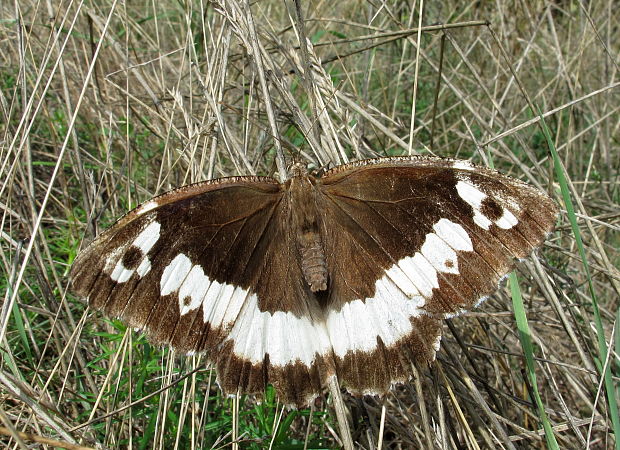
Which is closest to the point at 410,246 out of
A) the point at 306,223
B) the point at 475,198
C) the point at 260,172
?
the point at 475,198

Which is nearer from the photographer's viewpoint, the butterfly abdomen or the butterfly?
the butterfly

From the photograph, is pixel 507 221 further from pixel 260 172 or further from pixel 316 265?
pixel 260 172

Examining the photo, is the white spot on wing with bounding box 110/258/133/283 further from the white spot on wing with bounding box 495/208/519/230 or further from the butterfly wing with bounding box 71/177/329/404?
the white spot on wing with bounding box 495/208/519/230

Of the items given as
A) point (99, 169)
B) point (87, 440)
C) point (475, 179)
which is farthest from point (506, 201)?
point (99, 169)

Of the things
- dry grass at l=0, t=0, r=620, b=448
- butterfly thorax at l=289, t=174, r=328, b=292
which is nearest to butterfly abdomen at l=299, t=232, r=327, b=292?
butterfly thorax at l=289, t=174, r=328, b=292

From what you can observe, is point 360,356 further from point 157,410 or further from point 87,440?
point 87,440

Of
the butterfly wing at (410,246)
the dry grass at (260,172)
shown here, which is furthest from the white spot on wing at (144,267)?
the butterfly wing at (410,246)
